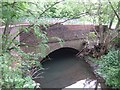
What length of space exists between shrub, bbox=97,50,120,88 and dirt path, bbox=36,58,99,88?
1.60 ft

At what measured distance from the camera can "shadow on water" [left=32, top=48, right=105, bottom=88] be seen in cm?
604

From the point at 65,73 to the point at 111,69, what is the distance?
6.28 ft

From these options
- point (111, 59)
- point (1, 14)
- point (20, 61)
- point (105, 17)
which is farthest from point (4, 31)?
point (105, 17)

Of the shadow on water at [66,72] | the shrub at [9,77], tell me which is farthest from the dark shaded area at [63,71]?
the shrub at [9,77]

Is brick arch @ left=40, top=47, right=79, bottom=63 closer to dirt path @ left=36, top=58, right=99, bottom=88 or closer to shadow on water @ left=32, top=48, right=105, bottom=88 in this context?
shadow on water @ left=32, top=48, right=105, bottom=88

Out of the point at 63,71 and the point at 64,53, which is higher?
the point at 64,53

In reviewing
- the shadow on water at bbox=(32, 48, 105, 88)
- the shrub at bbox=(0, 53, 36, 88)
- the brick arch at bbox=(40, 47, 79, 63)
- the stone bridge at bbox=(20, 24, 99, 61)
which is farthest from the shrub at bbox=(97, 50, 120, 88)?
the shrub at bbox=(0, 53, 36, 88)

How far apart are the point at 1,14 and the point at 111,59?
14.2ft

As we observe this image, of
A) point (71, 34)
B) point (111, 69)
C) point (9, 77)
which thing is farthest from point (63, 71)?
point (9, 77)

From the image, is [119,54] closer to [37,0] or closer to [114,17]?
[114,17]

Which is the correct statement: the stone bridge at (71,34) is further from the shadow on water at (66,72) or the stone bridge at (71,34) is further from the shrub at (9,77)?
the shrub at (9,77)

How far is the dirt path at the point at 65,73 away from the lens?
607cm

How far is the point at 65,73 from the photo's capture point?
6.89 meters

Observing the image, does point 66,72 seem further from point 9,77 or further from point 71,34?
point 9,77
